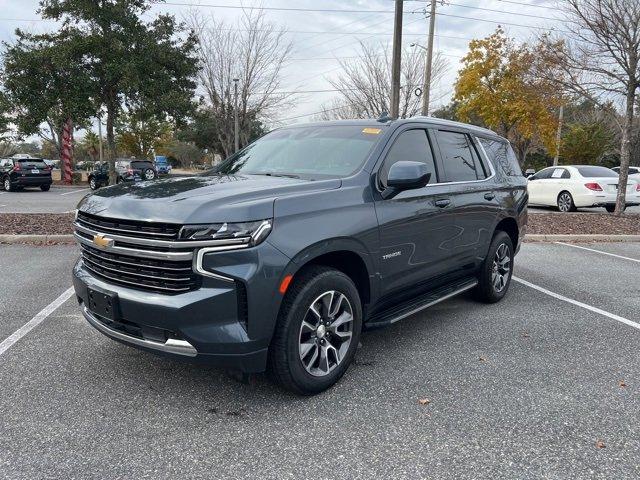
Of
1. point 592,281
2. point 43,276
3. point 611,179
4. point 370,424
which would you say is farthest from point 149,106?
point 611,179

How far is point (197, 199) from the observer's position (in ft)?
9.29

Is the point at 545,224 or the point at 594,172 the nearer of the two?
the point at 545,224

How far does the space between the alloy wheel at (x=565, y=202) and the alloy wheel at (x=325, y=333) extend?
13533mm

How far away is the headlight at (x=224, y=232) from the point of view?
8.79ft

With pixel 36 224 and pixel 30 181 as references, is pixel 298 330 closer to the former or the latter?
pixel 36 224

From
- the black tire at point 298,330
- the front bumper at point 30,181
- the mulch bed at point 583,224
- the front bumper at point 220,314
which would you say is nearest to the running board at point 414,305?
the black tire at point 298,330

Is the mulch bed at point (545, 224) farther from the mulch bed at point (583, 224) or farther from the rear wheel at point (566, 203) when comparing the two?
the rear wheel at point (566, 203)

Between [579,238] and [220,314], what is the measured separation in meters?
9.19

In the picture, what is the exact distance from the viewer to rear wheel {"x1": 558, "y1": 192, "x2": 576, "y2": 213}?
14.7m

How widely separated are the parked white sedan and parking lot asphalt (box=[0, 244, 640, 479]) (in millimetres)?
10869

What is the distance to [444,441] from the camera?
2717 mm

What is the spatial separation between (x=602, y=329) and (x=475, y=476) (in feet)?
9.53

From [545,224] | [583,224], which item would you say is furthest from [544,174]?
[545,224]

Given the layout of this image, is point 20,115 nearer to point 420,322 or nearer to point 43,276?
A: point 43,276
